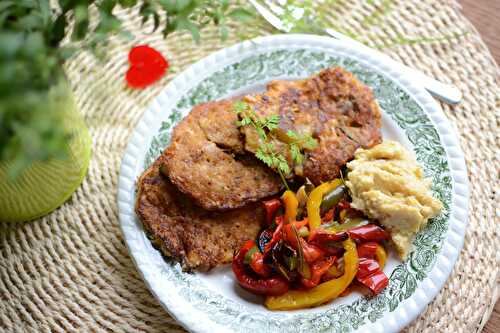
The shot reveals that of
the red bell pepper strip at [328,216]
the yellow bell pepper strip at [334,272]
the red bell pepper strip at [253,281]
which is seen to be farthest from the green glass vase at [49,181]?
the yellow bell pepper strip at [334,272]

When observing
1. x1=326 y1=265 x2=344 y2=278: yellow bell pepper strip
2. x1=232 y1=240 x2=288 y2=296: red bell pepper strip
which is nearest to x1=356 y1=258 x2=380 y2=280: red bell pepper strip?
x1=326 y1=265 x2=344 y2=278: yellow bell pepper strip

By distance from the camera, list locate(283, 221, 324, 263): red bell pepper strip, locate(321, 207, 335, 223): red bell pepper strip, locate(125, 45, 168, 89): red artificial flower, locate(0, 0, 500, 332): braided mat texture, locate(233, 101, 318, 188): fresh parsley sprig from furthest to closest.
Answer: locate(125, 45, 168, 89): red artificial flower, locate(0, 0, 500, 332): braided mat texture, locate(321, 207, 335, 223): red bell pepper strip, locate(233, 101, 318, 188): fresh parsley sprig, locate(283, 221, 324, 263): red bell pepper strip

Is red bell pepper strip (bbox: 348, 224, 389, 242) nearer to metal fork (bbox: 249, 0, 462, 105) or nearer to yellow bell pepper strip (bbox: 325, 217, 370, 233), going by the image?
yellow bell pepper strip (bbox: 325, 217, 370, 233)

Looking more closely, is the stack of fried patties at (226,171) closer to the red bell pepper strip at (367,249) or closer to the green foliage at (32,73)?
the red bell pepper strip at (367,249)

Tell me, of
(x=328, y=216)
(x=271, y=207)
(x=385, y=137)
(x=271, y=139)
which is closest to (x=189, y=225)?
(x=271, y=207)

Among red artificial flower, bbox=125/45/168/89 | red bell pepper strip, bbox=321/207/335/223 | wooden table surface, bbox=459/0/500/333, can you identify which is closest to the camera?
red bell pepper strip, bbox=321/207/335/223

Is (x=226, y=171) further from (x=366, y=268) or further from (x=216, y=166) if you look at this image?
(x=366, y=268)

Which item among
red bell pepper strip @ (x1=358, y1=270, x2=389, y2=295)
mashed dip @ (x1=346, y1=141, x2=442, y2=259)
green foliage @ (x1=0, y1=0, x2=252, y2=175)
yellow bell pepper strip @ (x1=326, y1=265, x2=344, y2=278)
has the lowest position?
yellow bell pepper strip @ (x1=326, y1=265, x2=344, y2=278)
